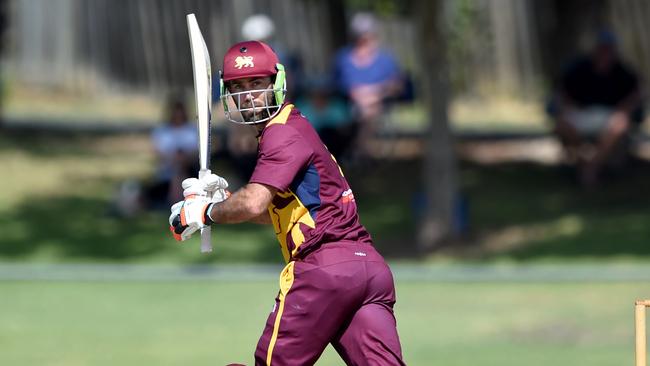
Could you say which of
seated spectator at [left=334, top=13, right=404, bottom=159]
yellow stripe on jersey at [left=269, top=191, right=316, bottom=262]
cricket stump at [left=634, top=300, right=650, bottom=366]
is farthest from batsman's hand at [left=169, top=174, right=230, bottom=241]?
seated spectator at [left=334, top=13, right=404, bottom=159]

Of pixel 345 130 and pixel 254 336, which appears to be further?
pixel 345 130

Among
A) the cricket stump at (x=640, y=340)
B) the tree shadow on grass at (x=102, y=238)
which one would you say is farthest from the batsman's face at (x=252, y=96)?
the tree shadow on grass at (x=102, y=238)

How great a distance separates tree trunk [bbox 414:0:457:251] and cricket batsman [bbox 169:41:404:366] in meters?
8.61

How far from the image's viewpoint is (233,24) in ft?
79.8

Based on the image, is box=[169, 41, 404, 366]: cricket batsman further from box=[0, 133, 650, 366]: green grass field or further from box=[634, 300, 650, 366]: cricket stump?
box=[0, 133, 650, 366]: green grass field

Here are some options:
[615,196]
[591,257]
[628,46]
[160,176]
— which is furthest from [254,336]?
[628,46]

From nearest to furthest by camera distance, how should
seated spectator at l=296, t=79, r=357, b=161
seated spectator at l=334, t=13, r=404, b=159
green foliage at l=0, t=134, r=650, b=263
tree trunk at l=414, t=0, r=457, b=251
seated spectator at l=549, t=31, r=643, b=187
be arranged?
green foliage at l=0, t=134, r=650, b=263 < tree trunk at l=414, t=0, r=457, b=251 < seated spectator at l=549, t=31, r=643, b=187 < seated spectator at l=296, t=79, r=357, b=161 < seated spectator at l=334, t=13, r=404, b=159

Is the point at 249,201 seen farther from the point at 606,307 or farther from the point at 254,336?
the point at 606,307

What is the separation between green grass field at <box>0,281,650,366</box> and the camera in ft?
34.3

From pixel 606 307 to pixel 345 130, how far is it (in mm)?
5281

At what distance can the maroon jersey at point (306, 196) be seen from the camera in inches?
240

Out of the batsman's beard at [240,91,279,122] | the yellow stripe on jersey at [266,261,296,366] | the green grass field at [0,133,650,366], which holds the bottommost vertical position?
the green grass field at [0,133,650,366]

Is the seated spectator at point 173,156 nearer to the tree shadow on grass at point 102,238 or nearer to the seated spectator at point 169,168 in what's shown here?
the seated spectator at point 169,168

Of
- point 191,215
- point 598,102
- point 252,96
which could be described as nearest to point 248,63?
point 252,96
